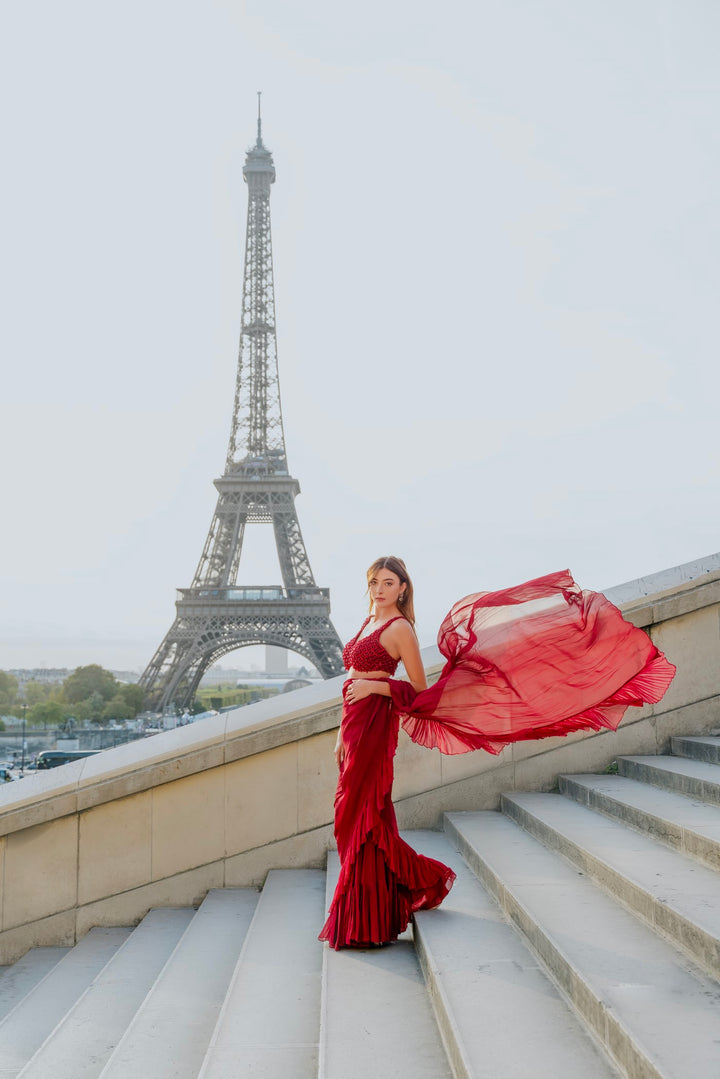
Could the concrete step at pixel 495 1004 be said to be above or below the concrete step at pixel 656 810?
below

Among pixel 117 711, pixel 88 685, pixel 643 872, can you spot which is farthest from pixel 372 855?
pixel 88 685

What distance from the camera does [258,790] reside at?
538cm

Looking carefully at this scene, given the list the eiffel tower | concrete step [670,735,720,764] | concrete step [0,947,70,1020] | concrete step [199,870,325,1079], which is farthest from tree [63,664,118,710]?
concrete step [199,870,325,1079]

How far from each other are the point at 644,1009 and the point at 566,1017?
347 millimetres

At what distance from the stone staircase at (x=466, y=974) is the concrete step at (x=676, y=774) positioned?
16 mm

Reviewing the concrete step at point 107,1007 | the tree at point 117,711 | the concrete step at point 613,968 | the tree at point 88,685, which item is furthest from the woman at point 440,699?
the tree at point 88,685

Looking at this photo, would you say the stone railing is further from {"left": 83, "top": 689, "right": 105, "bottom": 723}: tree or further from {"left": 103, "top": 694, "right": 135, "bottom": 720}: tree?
{"left": 83, "top": 689, "right": 105, "bottom": 723}: tree

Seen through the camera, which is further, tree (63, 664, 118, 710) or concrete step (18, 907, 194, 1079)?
tree (63, 664, 118, 710)

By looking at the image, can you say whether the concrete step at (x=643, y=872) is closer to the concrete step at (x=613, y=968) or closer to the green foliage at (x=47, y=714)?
the concrete step at (x=613, y=968)

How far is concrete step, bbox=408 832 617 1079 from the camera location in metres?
2.59

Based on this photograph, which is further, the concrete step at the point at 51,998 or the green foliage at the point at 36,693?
the green foliage at the point at 36,693

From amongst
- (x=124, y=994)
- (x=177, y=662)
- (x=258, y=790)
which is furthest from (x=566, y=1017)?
(x=177, y=662)

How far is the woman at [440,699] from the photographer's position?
3820 millimetres

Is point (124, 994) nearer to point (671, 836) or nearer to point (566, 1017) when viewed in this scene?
point (566, 1017)
